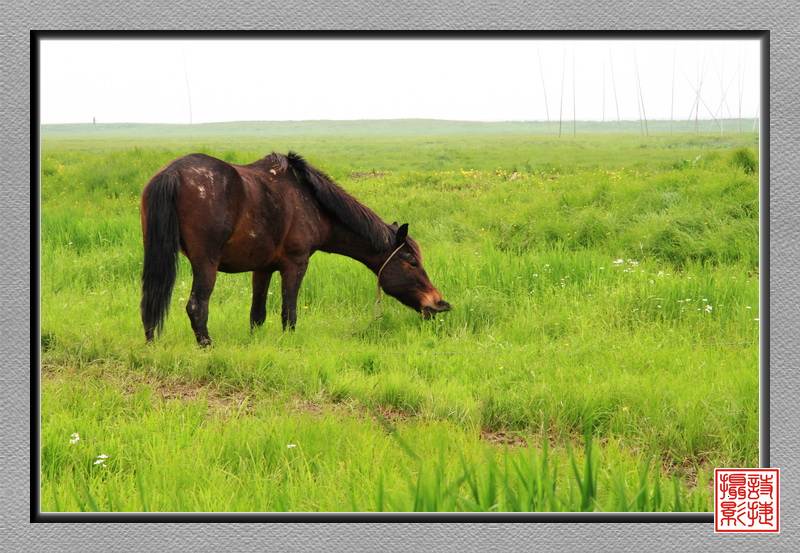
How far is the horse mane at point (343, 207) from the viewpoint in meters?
6.27

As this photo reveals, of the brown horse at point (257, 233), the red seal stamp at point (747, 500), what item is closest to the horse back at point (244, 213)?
the brown horse at point (257, 233)

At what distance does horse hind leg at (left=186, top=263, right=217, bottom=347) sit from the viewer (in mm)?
5414

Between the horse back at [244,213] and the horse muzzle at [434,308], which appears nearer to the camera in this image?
the horse back at [244,213]

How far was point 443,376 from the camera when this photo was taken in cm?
493

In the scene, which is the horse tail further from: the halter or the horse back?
the halter

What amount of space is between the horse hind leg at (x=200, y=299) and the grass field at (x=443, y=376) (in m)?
0.16

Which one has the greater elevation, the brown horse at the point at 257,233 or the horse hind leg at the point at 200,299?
the brown horse at the point at 257,233

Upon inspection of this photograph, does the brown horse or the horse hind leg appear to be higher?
the brown horse

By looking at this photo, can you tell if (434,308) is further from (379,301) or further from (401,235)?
(401,235)

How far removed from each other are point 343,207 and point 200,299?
1.74 metres

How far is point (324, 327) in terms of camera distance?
6.39 metres

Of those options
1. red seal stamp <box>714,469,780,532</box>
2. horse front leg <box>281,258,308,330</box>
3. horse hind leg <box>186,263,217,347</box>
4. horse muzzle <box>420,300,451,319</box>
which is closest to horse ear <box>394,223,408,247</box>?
horse muzzle <box>420,300,451,319</box>

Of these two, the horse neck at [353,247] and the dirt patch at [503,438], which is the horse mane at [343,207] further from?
the dirt patch at [503,438]

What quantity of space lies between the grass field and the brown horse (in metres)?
0.34
